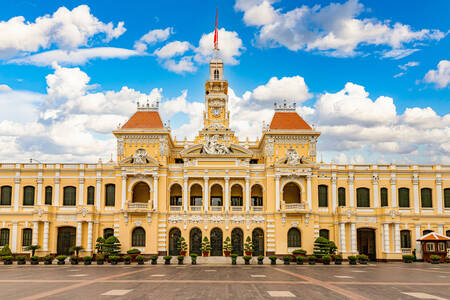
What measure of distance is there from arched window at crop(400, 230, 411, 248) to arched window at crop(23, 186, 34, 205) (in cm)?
4882

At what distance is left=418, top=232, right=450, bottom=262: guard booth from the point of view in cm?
5497

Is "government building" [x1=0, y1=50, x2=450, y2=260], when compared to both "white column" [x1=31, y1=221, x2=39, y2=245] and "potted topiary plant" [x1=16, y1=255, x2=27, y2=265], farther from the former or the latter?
"potted topiary plant" [x1=16, y1=255, x2=27, y2=265]

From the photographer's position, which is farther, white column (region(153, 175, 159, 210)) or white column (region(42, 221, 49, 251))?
white column (region(153, 175, 159, 210))

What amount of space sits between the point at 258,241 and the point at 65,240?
25412mm

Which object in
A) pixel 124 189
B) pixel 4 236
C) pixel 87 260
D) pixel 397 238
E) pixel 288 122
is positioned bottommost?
pixel 87 260

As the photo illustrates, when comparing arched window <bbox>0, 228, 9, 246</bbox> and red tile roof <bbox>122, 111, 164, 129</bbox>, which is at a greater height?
red tile roof <bbox>122, 111, 164, 129</bbox>

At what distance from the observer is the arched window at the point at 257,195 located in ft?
201

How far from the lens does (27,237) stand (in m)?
57.8

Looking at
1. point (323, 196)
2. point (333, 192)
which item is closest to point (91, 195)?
point (323, 196)

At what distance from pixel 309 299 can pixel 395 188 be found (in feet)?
135

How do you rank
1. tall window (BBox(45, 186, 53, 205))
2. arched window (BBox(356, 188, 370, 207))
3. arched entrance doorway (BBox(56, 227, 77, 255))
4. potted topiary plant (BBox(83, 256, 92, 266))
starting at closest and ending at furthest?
potted topiary plant (BBox(83, 256, 92, 266)), arched entrance doorway (BBox(56, 227, 77, 255)), tall window (BBox(45, 186, 53, 205)), arched window (BBox(356, 188, 370, 207))

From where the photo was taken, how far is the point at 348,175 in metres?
60.1

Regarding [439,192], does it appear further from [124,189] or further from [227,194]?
[124,189]

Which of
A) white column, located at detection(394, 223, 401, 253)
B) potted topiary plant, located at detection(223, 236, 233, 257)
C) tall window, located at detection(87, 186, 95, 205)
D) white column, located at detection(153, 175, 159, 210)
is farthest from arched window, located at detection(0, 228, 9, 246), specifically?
white column, located at detection(394, 223, 401, 253)
